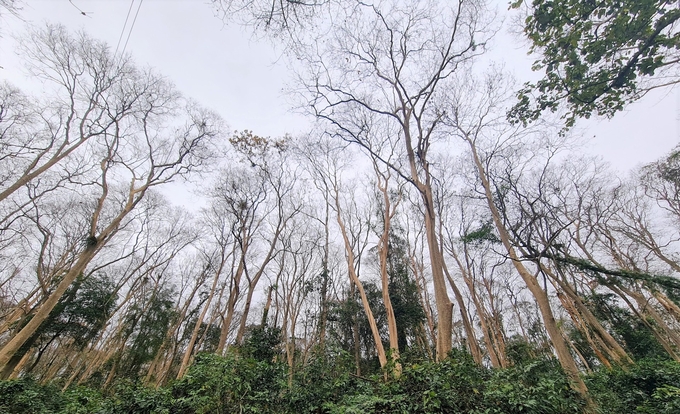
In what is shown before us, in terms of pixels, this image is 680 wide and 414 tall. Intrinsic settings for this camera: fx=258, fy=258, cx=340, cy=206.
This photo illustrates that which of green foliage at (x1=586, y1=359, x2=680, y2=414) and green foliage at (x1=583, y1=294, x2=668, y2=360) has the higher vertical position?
green foliage at (x1=583, y1=294, x2=668, y2=360)

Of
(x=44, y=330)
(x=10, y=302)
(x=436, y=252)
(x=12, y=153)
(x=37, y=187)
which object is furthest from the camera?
(x=10, y=302)

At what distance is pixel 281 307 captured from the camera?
56.3 ft

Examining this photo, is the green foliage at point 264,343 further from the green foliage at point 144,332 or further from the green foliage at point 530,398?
the green foliage at point 144,332

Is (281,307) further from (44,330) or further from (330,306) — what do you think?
(44,330)

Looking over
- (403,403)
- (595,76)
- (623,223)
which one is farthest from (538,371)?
(623,223)

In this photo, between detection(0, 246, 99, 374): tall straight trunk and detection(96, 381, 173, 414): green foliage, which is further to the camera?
detection(0, 246, 99, 374): tall straight trunk

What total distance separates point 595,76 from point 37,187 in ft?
53.9

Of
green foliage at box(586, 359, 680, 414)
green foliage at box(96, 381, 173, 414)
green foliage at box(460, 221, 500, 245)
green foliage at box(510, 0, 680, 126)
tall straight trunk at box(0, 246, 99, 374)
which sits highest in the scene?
green foliage at box(460, 221, 500, 245)

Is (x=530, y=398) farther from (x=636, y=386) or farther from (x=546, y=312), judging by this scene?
(x=636, y=386)

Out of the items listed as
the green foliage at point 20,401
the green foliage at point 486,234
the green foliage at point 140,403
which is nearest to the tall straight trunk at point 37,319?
the green foliage at point 20,401

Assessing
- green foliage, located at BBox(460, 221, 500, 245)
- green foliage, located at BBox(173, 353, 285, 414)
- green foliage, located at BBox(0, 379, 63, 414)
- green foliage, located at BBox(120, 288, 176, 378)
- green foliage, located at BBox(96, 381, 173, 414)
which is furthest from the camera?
green foliage, located at BBox(120, 288, 176, 378)

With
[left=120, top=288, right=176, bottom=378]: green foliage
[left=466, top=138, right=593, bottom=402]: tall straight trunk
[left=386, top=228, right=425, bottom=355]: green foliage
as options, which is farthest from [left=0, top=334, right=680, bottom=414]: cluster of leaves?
[left=120, top=288, right=176, bottom=378]: green foliage

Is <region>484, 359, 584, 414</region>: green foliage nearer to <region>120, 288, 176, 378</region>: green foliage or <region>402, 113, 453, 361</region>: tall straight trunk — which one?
<region>402, 113, 453, 361</region>: tall straight trunk

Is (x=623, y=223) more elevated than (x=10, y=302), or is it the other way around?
(x=623, y=223)
